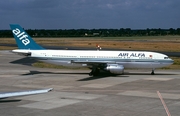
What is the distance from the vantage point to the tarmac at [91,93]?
90.9 ft

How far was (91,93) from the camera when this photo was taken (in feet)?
118

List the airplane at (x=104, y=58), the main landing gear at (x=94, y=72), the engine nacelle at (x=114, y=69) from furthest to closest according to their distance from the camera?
the main landing gear at (x=94, y=72)
the airplane at (x=104, y=58)
the engine nacelle at (x=114, y=69)

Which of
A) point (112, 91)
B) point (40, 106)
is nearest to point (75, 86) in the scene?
point (112, 91)

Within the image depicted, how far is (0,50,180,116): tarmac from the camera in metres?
27.7

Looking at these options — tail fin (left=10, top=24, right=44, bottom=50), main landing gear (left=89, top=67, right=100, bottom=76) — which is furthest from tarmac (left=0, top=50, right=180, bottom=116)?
tail fin (left=10, top=24, right=44, bottom=50)

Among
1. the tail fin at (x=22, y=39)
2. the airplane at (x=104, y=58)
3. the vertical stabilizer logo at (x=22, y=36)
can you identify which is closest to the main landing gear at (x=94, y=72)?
the airplane at (x=104, y=58)

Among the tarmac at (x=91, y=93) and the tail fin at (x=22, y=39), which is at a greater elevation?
the tail fin at (x=22, y=39)

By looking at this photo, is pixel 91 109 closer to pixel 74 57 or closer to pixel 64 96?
pixel 64 96

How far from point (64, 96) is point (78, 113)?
7.64 meters

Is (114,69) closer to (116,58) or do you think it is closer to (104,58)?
(116,58)

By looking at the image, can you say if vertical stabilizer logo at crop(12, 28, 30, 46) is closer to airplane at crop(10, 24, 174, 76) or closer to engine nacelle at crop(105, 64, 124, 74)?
airplane at crop(10, 24, 174, 76)

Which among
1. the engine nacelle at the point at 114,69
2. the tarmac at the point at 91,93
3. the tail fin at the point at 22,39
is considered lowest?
the tarmac at the point at 91,93

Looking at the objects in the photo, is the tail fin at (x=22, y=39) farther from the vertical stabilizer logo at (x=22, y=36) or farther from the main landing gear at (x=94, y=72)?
the main landing gear at (x=94, y=72)

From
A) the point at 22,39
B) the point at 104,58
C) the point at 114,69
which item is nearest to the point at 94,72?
the point at 104,58
